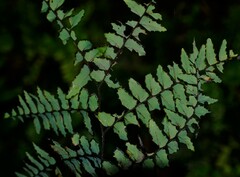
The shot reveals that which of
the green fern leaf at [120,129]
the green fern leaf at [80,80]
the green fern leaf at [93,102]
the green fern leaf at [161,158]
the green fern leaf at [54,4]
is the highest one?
the green fern leaf at [54,4]

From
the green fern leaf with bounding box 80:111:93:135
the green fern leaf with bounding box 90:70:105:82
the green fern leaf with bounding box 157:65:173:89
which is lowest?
the green fern leaf with bounding box 157:65:173:89

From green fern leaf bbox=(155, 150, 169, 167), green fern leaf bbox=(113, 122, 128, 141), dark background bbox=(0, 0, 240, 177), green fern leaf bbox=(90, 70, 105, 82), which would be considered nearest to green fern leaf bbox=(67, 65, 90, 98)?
green fern leaf bbox=(90, 70, 105, 82)

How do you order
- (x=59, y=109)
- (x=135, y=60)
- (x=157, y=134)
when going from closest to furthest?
1. (x=157, y=134)
2. (x=59, y=109)
3. (x=135, y=60)

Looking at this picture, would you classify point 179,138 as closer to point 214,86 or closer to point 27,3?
point 214,86

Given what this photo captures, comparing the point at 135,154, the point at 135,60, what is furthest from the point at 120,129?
the point at 135,60

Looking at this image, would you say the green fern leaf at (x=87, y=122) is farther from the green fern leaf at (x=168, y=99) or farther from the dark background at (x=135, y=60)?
the dark background at (x=135, y=60)

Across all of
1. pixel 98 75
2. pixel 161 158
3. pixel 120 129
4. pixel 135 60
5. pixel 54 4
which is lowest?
pixel 161 158

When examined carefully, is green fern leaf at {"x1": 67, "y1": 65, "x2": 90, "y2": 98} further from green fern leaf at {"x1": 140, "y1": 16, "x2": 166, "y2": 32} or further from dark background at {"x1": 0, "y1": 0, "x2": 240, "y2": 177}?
dark background at {"x1": 0, "y1": 0, "x2": 240, "y2": 177}

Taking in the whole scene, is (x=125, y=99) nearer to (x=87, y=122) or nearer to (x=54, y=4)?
(x=87, y=122)

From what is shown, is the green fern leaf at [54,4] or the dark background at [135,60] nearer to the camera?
the green fern leaf at [54,4]

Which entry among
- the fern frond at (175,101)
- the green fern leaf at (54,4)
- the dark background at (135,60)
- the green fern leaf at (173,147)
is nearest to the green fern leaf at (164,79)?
the fern frond at (175,101)
